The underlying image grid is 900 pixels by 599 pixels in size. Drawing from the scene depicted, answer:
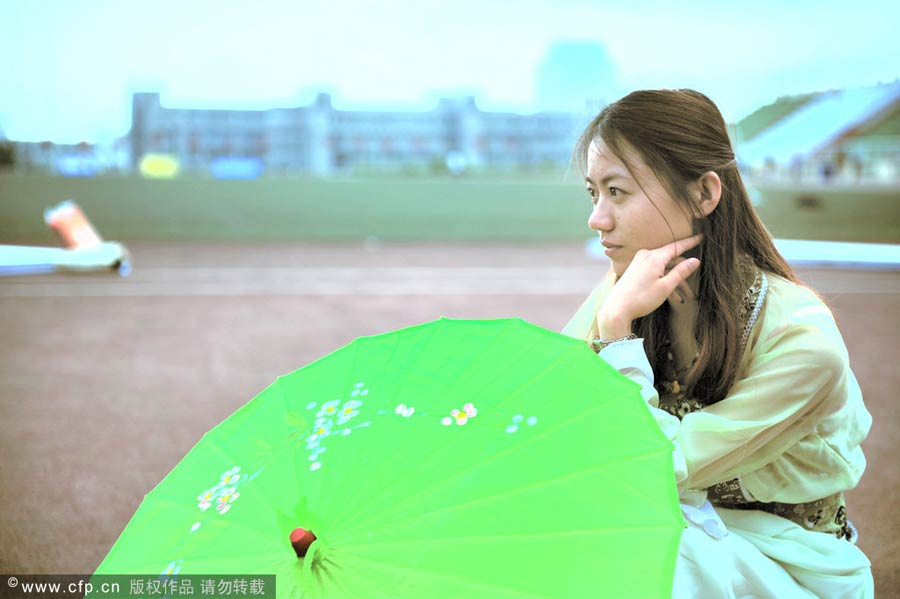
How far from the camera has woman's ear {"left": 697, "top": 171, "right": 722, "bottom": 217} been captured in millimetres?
1646

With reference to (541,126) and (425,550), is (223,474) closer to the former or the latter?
(425,550)

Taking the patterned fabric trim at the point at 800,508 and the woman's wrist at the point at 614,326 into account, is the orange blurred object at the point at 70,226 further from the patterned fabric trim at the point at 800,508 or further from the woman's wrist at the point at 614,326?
the patterned fabric trim at the point at 800,508

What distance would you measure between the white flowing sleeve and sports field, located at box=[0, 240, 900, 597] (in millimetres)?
567

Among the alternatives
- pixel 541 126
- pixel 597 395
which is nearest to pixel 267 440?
pixel 597 395

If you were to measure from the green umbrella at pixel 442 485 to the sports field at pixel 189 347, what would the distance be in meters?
0.98

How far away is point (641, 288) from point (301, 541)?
0.78m

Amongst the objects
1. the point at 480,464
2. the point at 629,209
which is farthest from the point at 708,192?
the point at 480,464

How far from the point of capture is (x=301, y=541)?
4.13 feet

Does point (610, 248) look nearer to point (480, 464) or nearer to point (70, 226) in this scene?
point (480, 464)

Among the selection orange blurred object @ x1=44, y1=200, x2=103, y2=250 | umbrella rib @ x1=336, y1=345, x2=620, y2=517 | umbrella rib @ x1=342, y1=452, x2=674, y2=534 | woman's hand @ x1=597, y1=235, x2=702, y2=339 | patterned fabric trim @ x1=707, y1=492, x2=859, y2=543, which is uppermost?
orange blurred object @ x1=44, y1=200, x2=103, y2=250

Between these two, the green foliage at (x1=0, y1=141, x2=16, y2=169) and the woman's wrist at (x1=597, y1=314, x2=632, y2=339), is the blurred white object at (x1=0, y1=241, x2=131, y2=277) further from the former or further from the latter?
the green foliage at (x1=0, y1=141, x2=16, y2=169)

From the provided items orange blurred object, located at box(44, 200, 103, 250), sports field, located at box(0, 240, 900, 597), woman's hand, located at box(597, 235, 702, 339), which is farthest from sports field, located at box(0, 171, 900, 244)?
woman's hand, located at box(597, 235, 702, 339)

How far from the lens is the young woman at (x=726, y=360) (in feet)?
4.90

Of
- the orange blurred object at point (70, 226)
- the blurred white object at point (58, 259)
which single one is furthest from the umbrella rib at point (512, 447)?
the orange blurred object at point (70, 226)
